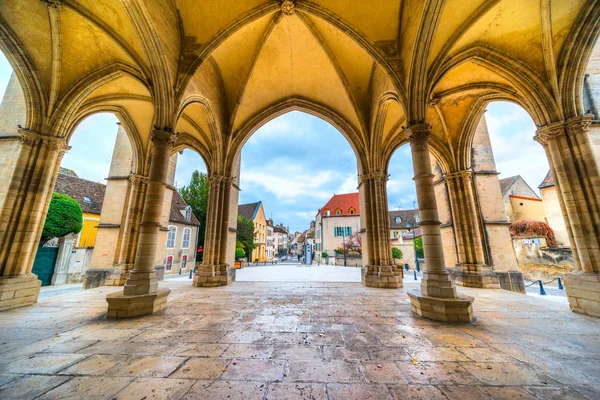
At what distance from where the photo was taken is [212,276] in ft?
26.0

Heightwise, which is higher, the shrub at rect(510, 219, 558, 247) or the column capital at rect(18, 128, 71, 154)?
the column capital at rect(18, 128, 71, 154)

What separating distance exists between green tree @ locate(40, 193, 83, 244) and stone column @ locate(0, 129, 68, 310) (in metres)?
7.40

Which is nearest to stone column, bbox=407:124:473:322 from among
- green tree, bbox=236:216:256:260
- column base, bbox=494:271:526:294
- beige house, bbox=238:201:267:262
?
column base, bbox=494:271:526:294

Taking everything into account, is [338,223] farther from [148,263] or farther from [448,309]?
[148,263]

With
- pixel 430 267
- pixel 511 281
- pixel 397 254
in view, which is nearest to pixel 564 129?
pixel 430 267

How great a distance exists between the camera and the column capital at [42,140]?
569cm

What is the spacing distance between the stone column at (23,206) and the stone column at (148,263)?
117 inches

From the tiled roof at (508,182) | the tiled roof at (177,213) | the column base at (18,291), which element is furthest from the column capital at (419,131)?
the tiled roof at (508,182)

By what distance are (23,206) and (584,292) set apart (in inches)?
534

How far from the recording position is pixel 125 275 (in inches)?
318

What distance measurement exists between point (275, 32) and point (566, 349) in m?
10.2

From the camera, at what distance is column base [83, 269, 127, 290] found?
7980 millimetres

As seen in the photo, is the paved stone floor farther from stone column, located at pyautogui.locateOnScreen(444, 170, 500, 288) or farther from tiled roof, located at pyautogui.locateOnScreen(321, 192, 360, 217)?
tiled roof, located at pyautogui.locateOnScreen(321, 192, 360, 217)

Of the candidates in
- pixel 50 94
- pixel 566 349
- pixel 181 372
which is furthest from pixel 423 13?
pixel 50 94
